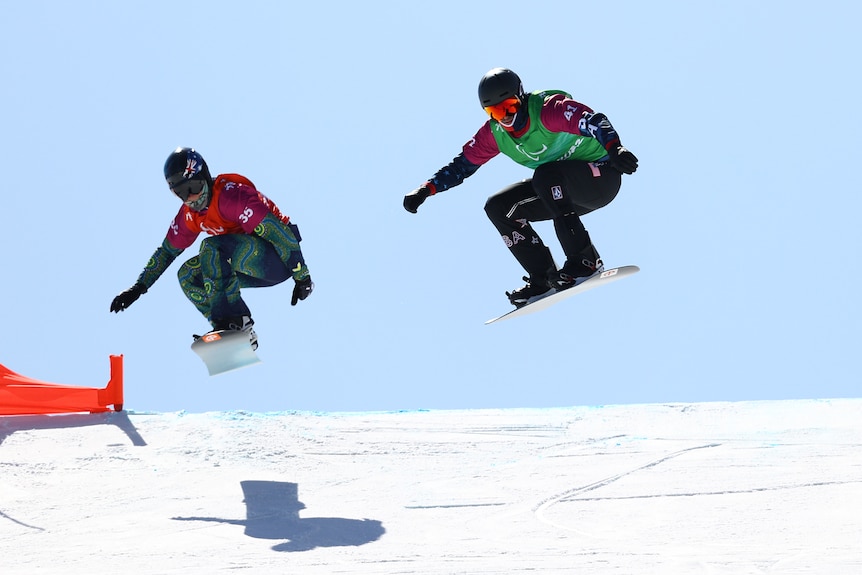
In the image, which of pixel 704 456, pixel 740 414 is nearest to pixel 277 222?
pixel 704 456

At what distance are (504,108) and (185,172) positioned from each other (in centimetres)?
265

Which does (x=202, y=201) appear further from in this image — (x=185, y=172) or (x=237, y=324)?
(x=237, y=324)

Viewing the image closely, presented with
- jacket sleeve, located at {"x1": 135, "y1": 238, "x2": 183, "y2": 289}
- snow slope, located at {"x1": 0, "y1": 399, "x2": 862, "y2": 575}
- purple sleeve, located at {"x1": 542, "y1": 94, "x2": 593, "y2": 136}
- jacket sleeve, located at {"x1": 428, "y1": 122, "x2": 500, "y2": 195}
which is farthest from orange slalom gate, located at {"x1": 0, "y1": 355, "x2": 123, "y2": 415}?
purple sleeve, located at {"x1": 542, "y1": 94, "x2": 593, "y2": 136}

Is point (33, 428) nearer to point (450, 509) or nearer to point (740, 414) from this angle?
point (450, 509)

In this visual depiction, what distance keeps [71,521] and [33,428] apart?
277 cm

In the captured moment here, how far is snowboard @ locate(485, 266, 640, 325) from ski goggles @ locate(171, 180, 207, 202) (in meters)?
2.60

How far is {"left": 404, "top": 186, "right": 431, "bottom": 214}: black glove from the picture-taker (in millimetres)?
11914

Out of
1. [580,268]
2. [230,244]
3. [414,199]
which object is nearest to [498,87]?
[414,199]

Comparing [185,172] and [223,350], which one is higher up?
[185,172]

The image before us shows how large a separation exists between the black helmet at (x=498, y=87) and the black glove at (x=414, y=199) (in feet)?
3.20

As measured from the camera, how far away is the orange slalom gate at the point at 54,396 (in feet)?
46.4

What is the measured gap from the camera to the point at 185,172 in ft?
38.8

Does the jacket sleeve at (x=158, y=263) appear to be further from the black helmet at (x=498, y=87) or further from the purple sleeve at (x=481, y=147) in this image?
the black helmet at (x=498, y=87)

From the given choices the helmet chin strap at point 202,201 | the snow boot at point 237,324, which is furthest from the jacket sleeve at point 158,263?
the snow boot at point 237,324
